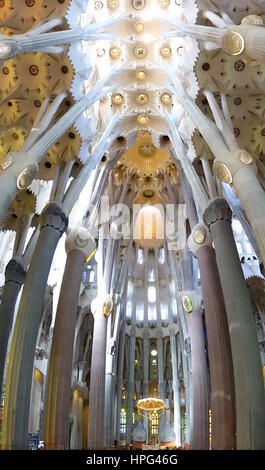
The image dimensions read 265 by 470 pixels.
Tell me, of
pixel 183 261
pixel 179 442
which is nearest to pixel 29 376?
pixel 183 261

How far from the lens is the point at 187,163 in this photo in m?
15.3

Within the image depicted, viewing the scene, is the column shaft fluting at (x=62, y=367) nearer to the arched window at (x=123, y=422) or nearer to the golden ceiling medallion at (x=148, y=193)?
the golden ceiling medallion at (x=148, y=193)

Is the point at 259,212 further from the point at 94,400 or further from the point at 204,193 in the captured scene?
the point at 94,400

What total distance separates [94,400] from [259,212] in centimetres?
1271

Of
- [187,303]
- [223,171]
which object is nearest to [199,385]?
[187,303]

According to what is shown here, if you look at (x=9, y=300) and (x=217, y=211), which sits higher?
(x=217, y=211)

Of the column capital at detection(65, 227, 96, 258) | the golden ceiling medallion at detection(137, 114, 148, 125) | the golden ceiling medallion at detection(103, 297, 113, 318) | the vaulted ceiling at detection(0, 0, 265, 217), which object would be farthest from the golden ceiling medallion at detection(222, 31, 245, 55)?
the golden ceiling medallion at detection(103, 297, 113, 318)

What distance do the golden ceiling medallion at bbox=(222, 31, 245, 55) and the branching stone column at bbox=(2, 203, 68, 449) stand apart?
23.4 ft

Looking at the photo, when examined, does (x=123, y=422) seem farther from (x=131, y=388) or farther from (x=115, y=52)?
(x=115, y=52)

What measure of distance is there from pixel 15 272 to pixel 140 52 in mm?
10330

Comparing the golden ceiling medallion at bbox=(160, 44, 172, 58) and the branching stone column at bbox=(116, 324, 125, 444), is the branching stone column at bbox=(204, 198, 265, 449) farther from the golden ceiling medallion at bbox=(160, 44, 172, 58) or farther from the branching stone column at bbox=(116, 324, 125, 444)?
the branching stone column at bbox=(116, 324, 125, 444)

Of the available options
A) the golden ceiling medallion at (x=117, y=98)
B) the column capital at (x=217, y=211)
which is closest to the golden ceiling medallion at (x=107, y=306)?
the column capital at (x=217, y=211)

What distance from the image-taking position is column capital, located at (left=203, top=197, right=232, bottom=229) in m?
12.3

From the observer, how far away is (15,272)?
14875 mm
